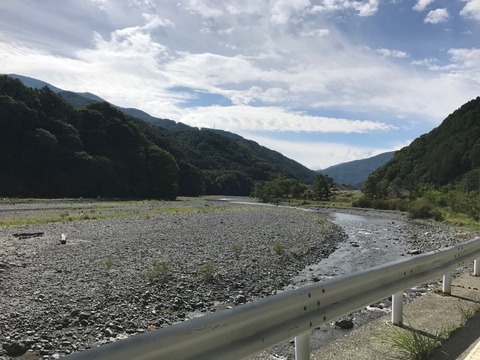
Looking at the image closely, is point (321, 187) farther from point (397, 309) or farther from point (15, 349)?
point (397, 309)

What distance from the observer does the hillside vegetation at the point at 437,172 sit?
57.9m

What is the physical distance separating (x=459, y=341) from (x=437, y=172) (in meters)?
124

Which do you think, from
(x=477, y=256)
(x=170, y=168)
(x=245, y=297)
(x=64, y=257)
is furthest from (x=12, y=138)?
(x=477, y=256)

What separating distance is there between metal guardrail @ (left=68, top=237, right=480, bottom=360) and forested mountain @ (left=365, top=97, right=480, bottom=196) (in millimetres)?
91060

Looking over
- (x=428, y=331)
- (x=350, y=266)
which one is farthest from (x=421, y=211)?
(x=428, y=331)

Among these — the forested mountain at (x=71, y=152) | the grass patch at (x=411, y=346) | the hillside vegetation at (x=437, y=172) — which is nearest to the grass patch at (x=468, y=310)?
the grass patch at (x=411, y=346)

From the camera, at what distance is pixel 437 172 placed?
116 m

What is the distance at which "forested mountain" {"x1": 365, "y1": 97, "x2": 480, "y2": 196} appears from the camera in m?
109

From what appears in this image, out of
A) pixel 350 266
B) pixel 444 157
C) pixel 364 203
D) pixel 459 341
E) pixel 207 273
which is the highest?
pixel 444 157

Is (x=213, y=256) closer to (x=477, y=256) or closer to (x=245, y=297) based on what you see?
(x=245, y=297)

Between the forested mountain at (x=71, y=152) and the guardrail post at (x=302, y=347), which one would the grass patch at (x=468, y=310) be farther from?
the forested mountain at (x=71, y=152)

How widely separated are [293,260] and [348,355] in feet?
46.3

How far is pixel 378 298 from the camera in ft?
14.3

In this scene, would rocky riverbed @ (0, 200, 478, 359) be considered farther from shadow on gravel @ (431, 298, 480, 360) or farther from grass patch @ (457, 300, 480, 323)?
shadow on gravel @ (431, 298, 480, 360)
